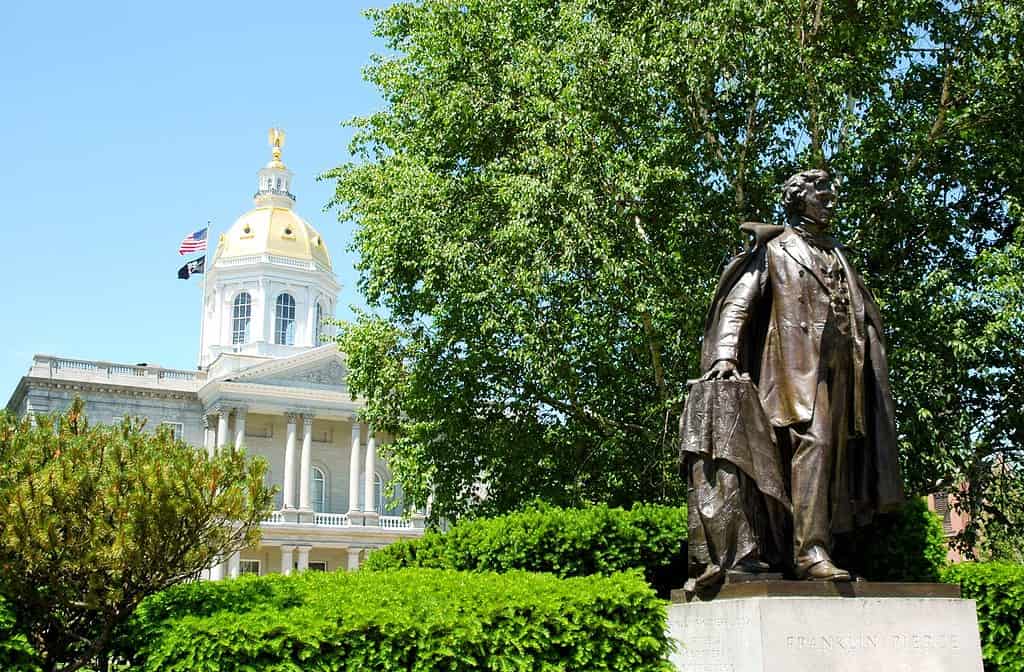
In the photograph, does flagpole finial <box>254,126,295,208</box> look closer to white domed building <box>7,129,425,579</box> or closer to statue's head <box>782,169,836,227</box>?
white domed building <box>7,129,425,579</box>

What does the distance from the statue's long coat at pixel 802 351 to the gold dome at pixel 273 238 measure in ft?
207

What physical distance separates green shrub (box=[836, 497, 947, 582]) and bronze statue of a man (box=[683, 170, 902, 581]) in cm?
318

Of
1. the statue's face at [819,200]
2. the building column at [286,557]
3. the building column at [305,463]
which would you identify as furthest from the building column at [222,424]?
the statue's face at [819,200]

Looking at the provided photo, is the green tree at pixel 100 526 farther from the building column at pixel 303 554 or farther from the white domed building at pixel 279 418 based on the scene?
the building column at pixel 303 554

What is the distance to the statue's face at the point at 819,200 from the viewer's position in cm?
710

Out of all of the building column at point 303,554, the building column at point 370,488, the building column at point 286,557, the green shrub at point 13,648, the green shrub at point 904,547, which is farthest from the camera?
the building column at point 370,488

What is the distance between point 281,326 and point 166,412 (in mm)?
11512

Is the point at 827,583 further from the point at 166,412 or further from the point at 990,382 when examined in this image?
the point at 166,412

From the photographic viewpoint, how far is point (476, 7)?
742 inches

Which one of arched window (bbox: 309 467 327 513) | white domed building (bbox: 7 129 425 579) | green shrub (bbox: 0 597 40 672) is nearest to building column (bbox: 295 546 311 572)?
white domed building (bbox: 7 129 425 579)

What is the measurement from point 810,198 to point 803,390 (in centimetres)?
142

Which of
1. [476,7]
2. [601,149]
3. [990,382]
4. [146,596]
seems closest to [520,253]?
[601,149]

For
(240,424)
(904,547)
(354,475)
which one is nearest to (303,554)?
(354,475)

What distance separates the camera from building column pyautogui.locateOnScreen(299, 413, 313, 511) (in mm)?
56716
